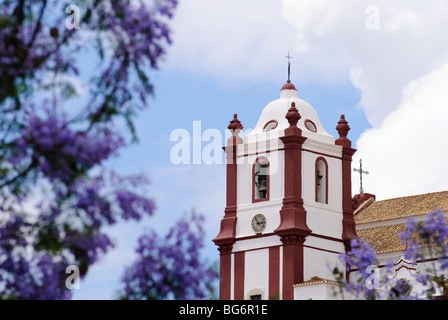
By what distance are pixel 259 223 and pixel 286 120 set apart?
429cm

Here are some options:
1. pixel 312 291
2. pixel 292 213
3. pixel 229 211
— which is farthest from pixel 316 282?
pixel 229 211

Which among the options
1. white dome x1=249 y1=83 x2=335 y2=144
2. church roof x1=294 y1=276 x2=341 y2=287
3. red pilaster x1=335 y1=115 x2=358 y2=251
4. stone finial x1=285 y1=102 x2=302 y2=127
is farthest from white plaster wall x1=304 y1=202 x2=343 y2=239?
stone finial x1=285 y1=102 x2=302 y2=127

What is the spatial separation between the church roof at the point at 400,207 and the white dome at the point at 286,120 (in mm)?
4161

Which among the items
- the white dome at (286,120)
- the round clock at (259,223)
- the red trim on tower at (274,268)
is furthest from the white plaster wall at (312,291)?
the white dome at (286,120)

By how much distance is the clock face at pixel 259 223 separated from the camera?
155 ft

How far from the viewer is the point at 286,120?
47.8 metres

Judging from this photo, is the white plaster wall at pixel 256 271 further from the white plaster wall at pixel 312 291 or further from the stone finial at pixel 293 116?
the stone finial at pixel 293 116

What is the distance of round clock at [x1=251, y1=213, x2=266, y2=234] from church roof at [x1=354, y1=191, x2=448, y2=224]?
17.8 ft

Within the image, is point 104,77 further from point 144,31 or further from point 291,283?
point 291,283

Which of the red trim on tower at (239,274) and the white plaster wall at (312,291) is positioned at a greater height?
the red trim on tower at (239,274)

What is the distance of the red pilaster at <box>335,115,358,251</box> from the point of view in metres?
48.3
